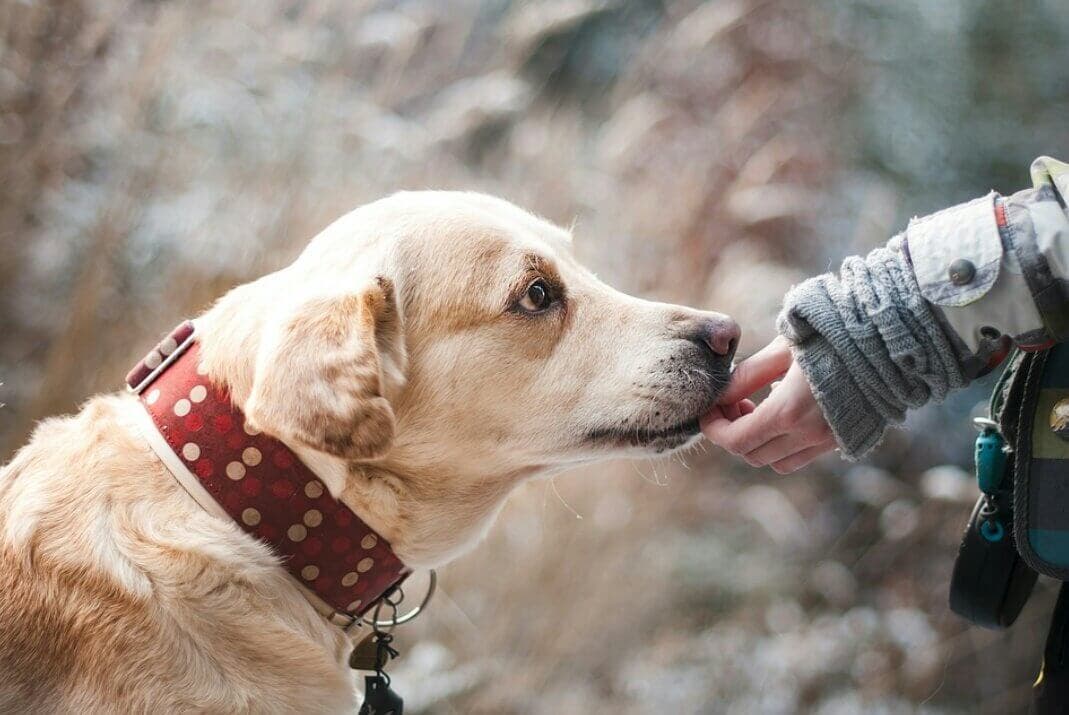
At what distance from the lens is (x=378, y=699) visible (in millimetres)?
1813

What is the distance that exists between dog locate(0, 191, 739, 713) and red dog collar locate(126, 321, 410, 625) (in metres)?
0.02

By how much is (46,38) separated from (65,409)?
130 cm

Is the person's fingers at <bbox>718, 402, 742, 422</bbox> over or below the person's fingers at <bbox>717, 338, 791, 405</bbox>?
below

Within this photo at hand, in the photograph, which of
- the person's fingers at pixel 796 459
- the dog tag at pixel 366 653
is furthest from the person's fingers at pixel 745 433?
the dog tag at pixel 366 653

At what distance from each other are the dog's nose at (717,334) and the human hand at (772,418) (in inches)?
2.0

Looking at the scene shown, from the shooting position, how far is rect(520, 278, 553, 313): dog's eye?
1771 mm

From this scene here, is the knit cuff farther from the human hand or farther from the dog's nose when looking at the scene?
the dog's nose

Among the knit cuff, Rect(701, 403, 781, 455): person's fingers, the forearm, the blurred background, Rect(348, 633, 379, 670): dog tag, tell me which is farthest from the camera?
the blurred background

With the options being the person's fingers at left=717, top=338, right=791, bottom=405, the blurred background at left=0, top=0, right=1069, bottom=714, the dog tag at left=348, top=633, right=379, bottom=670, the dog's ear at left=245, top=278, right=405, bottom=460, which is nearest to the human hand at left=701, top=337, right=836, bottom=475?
the person's fingers at left=717, top=338, right=791, bottom=405

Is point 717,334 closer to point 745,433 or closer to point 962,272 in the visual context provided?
point 745,433

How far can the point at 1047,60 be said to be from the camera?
2.93m

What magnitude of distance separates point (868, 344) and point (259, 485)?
1.01 m

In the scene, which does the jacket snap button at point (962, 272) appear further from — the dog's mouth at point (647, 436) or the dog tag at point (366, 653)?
the dog tag at point (366, 653)

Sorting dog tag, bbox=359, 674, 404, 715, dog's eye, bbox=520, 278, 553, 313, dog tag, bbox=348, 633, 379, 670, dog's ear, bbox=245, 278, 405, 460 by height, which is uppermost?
dog's ear, bbox=245, 278, 405, 460
